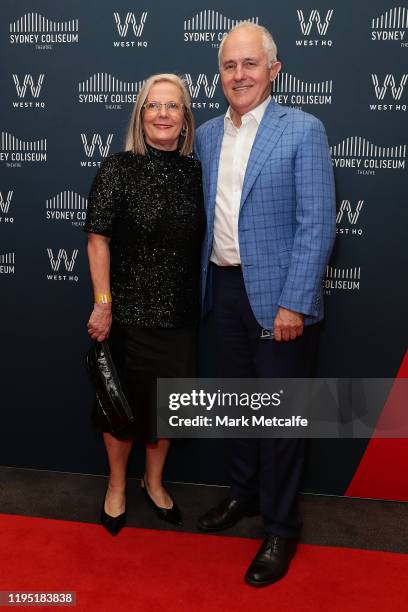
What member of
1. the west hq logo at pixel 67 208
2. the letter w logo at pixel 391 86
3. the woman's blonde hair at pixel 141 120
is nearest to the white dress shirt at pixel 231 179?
the woman's blonde hair at pixel 141 120

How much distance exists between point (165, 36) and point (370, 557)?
2210 millimetres

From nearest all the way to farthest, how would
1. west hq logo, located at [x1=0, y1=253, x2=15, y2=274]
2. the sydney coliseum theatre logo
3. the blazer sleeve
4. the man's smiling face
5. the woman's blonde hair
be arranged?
the blazer sleeve
the man's smiling face
the woman's blonde hair
the sydney coliseum theatre logo
west hq logo, located at [x1=0, y1=253, x2=15, y2=274]

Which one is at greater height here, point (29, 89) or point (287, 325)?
point (29, 89)

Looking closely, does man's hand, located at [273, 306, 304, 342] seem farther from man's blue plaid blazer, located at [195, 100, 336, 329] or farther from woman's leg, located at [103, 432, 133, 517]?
woman's leg, located at [103, 432, 133, 517]

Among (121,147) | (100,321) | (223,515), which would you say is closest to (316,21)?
(121,147)

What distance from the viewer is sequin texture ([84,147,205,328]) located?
2125 mm

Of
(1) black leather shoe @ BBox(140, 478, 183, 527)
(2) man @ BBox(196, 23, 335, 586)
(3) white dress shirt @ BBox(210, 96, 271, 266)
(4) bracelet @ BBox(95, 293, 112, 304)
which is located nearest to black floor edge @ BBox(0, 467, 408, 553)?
(1) black leather shoe @ BBox(140, 478, 183, 527)

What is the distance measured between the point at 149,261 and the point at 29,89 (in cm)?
106

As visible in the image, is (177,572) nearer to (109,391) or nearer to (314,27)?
(109,391)

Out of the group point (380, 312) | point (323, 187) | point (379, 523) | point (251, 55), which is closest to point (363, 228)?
point (380, 312)

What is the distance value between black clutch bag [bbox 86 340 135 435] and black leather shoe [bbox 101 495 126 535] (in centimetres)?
40

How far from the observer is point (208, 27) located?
96.3 inches

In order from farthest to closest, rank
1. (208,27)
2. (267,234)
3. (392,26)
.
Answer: (208,27)
(392,26)
(267,234)

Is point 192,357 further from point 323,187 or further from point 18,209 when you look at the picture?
point 18,209
